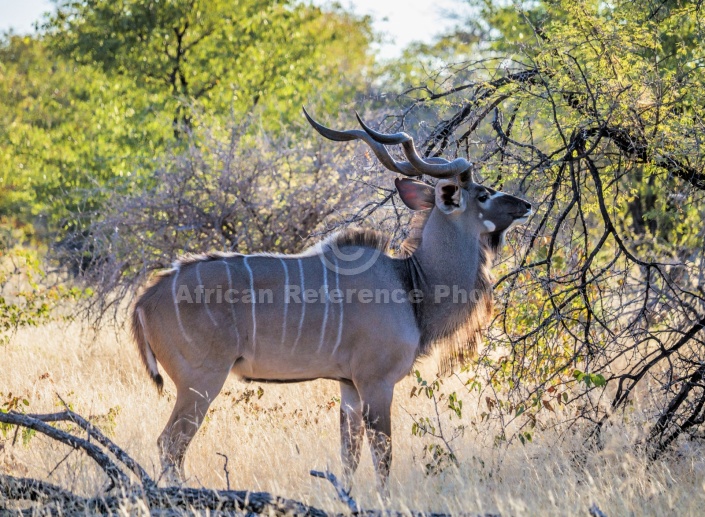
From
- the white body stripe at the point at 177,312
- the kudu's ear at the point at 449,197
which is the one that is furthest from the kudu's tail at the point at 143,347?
the kudu's ear at the point at 449,197

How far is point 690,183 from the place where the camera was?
4246 mm

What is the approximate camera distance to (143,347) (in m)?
4.47

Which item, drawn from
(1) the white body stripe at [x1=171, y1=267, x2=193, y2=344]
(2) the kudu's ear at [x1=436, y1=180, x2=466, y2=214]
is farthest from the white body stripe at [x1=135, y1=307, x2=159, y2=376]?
(2) the kudu's ear at [x1=436, y1=180, x2=466, y2=214]

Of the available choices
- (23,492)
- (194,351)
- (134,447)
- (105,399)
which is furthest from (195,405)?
(105,399)

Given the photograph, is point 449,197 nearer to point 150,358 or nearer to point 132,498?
point 150,358

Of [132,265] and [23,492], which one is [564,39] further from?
[132,265]

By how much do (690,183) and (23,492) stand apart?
316 cm

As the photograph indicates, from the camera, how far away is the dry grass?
362 centimetres

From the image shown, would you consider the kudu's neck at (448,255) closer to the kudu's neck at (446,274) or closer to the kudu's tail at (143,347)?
the kudu's neck at (446,274)

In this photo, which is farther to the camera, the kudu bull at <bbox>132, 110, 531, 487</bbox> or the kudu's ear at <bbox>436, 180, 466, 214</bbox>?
the kudu's ear at <bbox>436, 180, 466, 214</bbox>

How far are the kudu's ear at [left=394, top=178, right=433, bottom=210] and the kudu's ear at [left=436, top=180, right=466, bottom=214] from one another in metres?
0.10

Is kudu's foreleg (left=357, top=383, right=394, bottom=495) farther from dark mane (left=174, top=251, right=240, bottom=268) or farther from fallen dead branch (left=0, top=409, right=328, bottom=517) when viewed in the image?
fallen dead branch (left=0, top=409, right=328, bottom=517)

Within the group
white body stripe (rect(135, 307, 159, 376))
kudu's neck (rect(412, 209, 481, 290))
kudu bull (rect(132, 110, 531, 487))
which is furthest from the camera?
kudu's neck (rect(412, 209, 481, 290))

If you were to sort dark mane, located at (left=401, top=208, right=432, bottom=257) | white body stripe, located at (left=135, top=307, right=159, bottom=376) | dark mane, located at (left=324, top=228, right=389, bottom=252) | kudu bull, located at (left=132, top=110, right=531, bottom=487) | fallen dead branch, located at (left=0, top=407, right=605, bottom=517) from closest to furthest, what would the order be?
1. fallen dead branch, located at (left=0, top=407, right=605, bottom=517)
2. kudu bull, located at (left=132, top=110, right=531, bottom=487)
3. white body stripe, located at (left=135, top=307, right=159, bottom=376)
4. dark mane, located at (left=324, top=228, right=389, bottom=252)
5. dark mane, located at (left=401, top=208, right=432, bottom=257)
